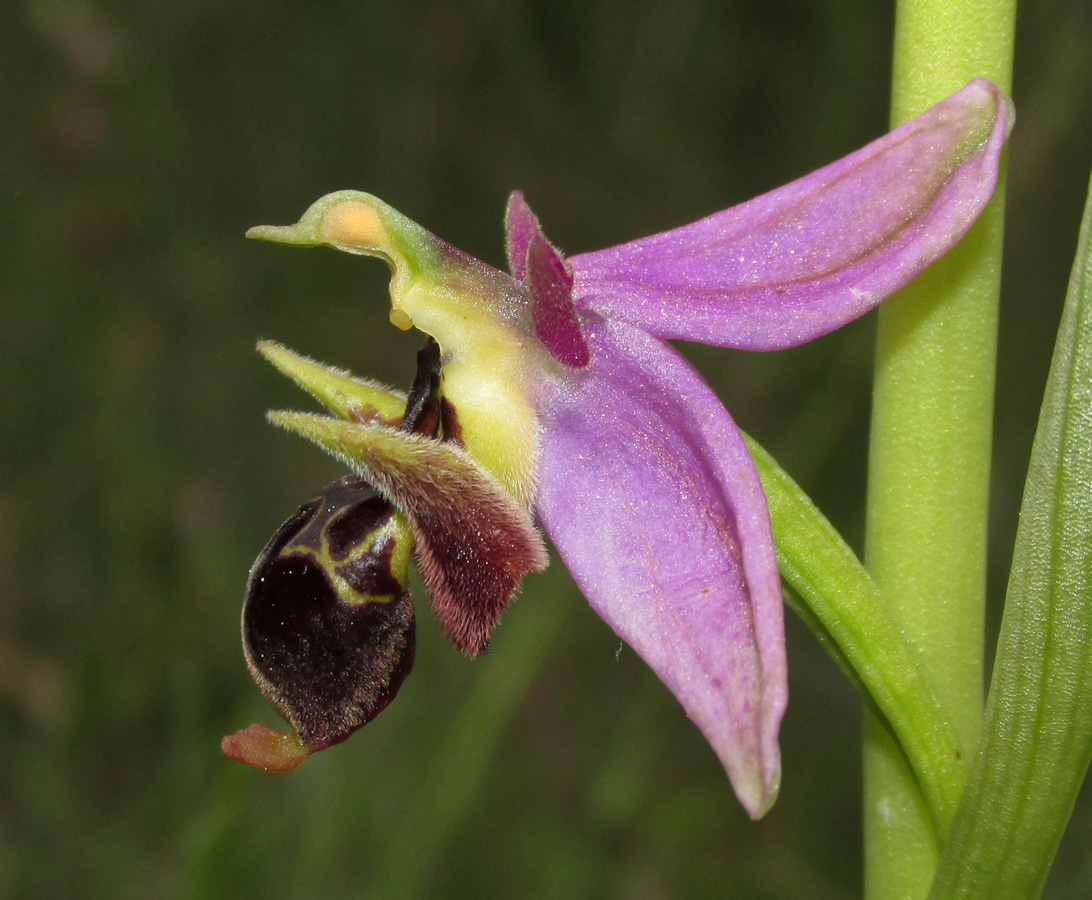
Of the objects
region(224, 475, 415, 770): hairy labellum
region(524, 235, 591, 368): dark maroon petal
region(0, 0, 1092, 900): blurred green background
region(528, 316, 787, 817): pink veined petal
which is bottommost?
region(0, 0, 1092, 900): blurred green background

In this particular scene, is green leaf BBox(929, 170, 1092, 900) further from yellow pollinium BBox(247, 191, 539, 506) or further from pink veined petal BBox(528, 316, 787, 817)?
yellow pollinium BBox(247, 191, 539, 506)

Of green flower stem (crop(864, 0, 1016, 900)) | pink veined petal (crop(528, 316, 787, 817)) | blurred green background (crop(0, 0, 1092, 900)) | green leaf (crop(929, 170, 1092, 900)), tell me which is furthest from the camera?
blurred green background (crop(0, 0, 1092, 900))

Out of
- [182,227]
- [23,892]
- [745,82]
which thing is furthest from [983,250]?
[182,227]

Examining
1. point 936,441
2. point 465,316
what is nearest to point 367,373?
point 465,316

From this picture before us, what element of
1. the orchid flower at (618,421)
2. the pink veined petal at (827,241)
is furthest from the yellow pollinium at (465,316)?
the pink veined petal at (827,241)

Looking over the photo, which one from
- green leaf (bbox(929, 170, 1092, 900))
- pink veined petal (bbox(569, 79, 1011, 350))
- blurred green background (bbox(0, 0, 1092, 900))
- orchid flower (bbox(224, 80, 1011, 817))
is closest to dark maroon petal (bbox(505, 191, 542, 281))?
orchid flower (bbox(224, 80, 1011, 817))

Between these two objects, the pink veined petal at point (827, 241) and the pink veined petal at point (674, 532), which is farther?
the pink veined petal at point (827, 241)

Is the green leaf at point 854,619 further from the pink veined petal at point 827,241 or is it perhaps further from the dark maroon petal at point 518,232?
the dark maroon petal at point 518,232

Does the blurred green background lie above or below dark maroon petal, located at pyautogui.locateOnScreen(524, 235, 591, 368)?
below

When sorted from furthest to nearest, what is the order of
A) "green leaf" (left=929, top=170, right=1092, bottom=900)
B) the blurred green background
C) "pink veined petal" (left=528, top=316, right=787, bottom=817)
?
the blurred green background → "green leaf" (left=929, top=170, right=1092, bottom=900) → "pink veined petal" (left=528, top=316, right=787, bottom=817)
